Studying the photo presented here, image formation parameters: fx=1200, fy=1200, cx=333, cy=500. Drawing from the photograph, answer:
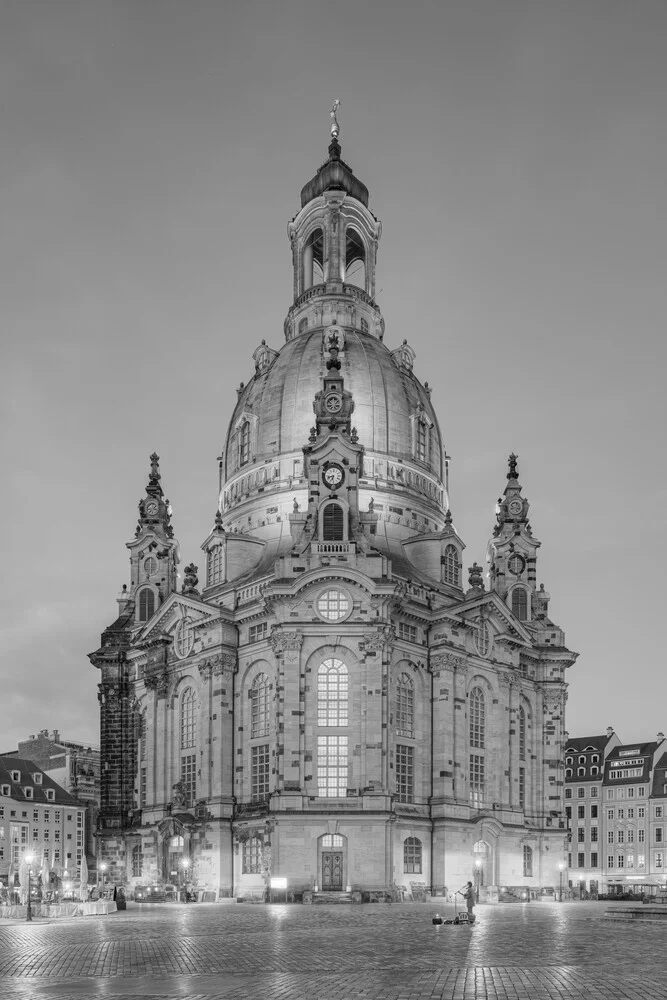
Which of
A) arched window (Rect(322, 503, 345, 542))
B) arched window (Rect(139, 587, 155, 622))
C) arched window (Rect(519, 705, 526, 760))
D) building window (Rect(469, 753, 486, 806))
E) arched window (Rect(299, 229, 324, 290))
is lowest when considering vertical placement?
building window (Rect(469, 753, 486, 806))

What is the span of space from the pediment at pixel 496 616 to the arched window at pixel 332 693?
11966 mm

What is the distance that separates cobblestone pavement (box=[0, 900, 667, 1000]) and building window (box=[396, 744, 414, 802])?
130ft

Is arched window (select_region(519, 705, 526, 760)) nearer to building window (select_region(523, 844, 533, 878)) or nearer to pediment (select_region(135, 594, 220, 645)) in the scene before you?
building window (select_region(523, 844, 533, 878))

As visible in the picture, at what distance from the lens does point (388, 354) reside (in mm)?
117938

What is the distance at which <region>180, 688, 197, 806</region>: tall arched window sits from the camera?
9906 centimetres

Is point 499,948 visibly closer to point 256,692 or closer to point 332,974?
→ point 332,974

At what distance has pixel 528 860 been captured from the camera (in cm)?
10581

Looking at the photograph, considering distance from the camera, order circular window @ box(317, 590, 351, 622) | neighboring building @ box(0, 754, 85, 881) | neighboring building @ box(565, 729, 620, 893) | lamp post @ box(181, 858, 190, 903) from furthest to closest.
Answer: neighboring building @ box(565, 729, 620, 893)
neighboring building @ box(0, 754, 85, 881)
lamp post @ box(181, 858, 190, 903)
circular window @ box(317, 590, 351, 622)

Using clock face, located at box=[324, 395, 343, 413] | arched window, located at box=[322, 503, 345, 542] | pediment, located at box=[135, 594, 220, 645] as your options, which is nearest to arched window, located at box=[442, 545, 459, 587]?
arched window, located at box=[322, 503, 345, 542]

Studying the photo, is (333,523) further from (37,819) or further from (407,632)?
(37,819)

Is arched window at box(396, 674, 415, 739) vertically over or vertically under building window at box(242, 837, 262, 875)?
over

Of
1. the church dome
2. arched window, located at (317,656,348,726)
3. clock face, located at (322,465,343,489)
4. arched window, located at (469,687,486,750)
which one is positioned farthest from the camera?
the church dome

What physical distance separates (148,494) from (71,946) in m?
84.9

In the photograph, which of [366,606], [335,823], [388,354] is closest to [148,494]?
→ [388,354]
